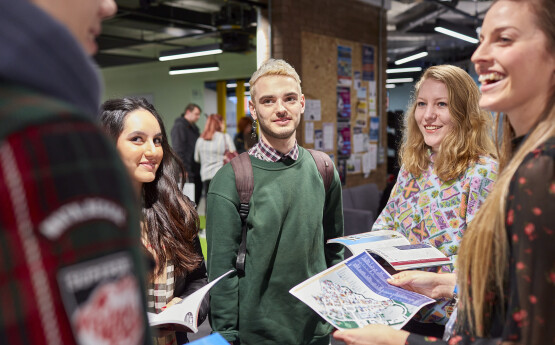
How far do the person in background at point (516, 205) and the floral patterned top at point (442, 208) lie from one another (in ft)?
2.47

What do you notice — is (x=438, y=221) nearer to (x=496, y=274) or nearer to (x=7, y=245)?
(x=496, y=274)

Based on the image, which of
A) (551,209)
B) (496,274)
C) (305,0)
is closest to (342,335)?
(496,274)

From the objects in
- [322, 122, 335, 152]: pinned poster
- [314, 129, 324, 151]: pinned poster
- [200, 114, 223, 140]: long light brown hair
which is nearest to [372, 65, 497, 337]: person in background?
[314, 129, 324, 151]: pinned poster

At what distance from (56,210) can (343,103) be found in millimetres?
6910

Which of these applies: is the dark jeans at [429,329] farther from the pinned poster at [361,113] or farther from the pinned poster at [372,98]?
the pinned poster at [372,98]

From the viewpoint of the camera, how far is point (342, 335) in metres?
1.21

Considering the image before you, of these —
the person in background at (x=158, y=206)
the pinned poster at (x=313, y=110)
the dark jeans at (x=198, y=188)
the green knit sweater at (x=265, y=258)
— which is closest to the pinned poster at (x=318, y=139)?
the pinned poster at (x=313, y=110)

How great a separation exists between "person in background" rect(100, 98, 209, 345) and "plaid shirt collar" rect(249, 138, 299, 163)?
388 millimetres

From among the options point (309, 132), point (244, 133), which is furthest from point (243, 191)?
point (244, 133)

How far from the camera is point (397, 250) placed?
1725 mm

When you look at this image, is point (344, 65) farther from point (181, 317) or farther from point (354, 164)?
point (181, 317)

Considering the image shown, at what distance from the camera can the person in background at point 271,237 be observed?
1.97 metres

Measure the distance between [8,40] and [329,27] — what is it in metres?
6.76

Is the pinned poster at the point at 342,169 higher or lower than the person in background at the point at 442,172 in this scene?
lower
